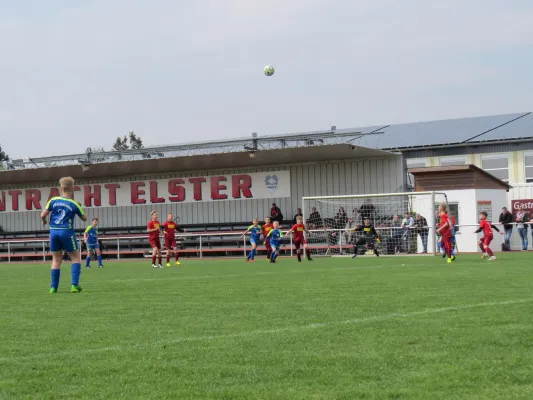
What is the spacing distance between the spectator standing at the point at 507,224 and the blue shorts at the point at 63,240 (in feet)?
70.8

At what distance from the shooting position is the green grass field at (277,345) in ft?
19.0

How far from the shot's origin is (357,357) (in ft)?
22.4

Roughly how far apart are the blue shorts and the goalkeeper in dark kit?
18.1m

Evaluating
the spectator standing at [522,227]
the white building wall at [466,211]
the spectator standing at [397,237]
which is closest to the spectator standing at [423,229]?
the white building wall at [466,211]

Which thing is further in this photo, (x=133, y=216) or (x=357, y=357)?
(x=133, y=216)

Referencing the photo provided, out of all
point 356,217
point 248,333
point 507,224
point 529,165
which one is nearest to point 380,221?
point 356,217

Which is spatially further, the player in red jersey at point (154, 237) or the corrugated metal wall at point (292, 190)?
the corrugated metal wall at point (292, 190)

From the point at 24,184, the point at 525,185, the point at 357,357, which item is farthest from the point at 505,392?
the point at 24,184

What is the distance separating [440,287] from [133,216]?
3477 centimetres

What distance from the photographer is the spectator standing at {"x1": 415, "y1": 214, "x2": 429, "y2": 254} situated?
3344 centimetres

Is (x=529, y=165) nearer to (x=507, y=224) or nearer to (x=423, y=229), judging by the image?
(x=507, y=224)

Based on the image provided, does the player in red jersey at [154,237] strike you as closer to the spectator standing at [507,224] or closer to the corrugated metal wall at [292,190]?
the spectator standing at [507,224]

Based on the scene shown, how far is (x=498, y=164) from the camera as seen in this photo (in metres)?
45.3

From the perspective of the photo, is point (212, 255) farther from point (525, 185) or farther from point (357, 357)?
point (357, 357)
